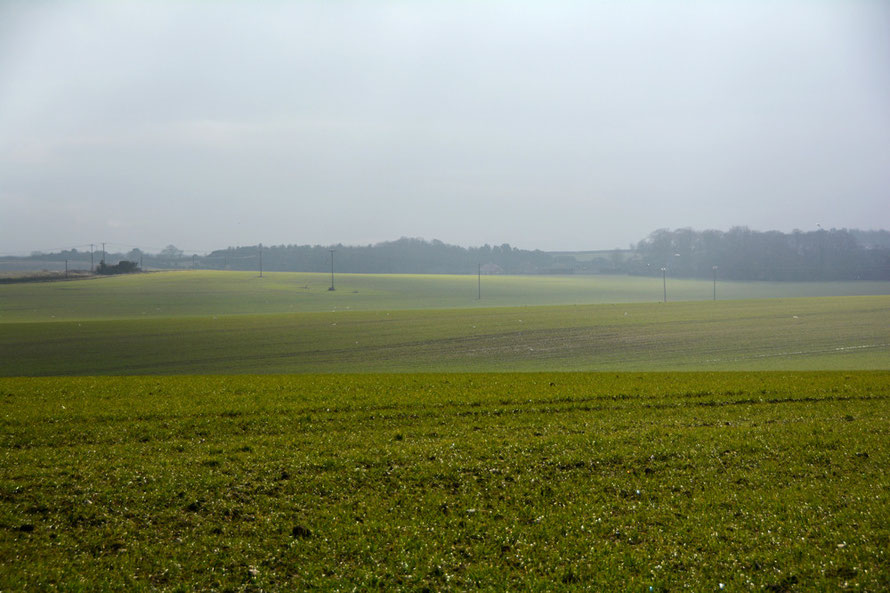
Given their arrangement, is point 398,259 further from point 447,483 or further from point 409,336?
point 447,483

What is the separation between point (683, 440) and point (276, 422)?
27.2 feet

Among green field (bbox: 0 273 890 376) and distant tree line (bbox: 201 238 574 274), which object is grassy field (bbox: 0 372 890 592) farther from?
distant tree line (bbox: 201 238 574 274)

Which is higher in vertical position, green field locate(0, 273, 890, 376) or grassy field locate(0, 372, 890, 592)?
grassy field locate(0, 372, 890, 592)

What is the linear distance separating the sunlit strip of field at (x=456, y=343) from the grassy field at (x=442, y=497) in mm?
19145

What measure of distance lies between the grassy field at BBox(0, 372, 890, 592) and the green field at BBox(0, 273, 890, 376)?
19147 millimetres

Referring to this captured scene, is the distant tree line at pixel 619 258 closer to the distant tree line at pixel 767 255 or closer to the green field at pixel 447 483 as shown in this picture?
the distant tree line at pixel 767 255

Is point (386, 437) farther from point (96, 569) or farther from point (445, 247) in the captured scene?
point (445, 247)

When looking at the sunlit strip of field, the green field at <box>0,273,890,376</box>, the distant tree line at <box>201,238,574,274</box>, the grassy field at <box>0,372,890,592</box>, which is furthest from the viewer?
the distant tree line at <box>201,238,574,274</box>

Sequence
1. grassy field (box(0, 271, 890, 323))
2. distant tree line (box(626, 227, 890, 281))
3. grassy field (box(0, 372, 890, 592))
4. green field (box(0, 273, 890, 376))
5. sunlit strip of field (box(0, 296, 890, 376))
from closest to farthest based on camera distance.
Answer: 1. grassy field (box(0, 372, 890, 592))
2. sunlit strip of field (box(0, 296, 890, 376))
3. green field (box(0, 273, 890, 376))
4. grassy field (box(0, 271, 890, 323))
5. distant tree line (box(626, 227, 890, 281))

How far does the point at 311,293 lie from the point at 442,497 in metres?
81.6

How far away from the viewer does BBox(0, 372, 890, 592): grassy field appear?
23.6ft

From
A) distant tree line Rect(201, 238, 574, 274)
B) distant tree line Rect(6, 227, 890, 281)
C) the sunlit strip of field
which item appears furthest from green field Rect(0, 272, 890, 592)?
distant tree line Rect(201, 238, 574, 274)

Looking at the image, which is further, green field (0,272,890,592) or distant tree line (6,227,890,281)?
distant tree line (6,227,890,281)

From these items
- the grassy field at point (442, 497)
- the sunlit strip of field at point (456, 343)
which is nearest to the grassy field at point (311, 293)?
the sunlit strip of field at point (456, 343)
